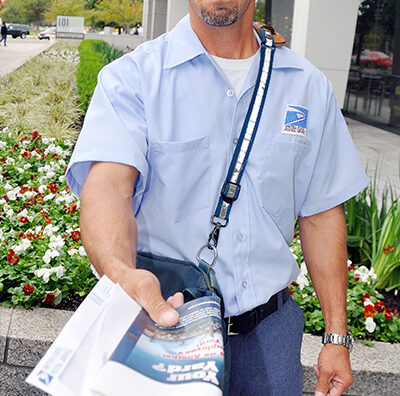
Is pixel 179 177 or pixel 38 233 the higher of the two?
pixel 179 177

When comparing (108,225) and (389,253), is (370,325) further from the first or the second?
(108,225)

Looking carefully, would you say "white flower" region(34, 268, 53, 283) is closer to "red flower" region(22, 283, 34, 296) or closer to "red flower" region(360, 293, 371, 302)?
"red flower" region(22, 283, 34, 296)

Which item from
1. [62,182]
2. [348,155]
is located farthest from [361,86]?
[348,155]

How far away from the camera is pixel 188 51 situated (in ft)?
5.69

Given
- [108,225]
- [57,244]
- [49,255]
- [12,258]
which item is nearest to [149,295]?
[108,225]

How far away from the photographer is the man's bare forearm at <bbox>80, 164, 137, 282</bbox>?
4.36ft

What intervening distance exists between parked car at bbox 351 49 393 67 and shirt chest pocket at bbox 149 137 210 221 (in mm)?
12696

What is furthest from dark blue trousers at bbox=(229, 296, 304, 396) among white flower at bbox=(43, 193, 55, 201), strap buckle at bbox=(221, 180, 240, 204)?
white flower at bbox=(43, 193, 55, 201)

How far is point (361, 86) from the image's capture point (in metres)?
15.0

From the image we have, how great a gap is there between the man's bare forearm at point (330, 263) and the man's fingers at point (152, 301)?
36.9 inches

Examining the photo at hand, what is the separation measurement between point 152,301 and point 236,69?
907mm

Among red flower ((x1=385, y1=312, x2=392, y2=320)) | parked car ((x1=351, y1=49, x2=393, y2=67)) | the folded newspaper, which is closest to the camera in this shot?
the folded newspaper

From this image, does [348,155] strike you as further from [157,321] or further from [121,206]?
[157,321]

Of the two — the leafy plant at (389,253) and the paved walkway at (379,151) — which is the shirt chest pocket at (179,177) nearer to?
the leafy plant at (389,253)
